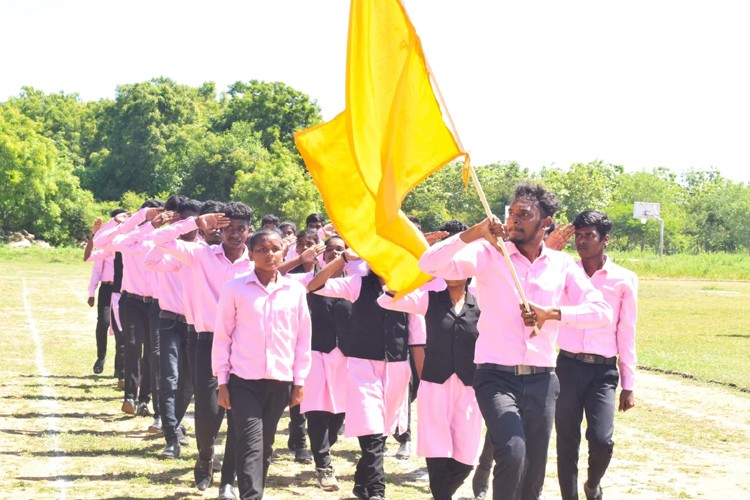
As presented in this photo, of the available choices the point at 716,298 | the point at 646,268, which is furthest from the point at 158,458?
the point at 646,268

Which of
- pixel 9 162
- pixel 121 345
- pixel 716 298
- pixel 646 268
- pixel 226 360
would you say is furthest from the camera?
pixel 9 162

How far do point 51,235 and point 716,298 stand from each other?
48.2 metres

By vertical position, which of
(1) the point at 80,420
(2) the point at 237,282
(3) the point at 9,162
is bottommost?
(1) the point at 80,420

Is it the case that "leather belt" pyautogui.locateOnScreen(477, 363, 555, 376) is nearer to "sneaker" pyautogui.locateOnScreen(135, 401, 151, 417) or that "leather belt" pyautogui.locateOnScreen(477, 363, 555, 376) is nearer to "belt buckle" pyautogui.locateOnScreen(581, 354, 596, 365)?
"belt buckle" pyautogui.locateOnScreen(581, 354, 596, 365)

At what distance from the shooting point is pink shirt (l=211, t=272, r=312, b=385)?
24.6 ft

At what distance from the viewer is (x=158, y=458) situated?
33.6 ft

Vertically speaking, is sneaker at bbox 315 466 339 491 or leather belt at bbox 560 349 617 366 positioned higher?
leather belt at bbox 560 349 617 366

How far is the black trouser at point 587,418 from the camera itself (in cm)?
772

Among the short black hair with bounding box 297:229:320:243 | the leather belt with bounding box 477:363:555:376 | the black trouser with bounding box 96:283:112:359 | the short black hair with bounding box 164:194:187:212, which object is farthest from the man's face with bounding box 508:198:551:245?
the black trouser with bounding box 96:283:112:359

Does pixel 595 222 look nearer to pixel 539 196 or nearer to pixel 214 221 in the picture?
pixel 539 196

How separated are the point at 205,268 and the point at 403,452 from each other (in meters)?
3.15

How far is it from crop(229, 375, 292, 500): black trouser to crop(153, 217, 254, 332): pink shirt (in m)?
1.28

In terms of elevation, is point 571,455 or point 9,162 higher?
point 9,162

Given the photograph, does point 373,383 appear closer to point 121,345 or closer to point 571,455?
point 571,455
